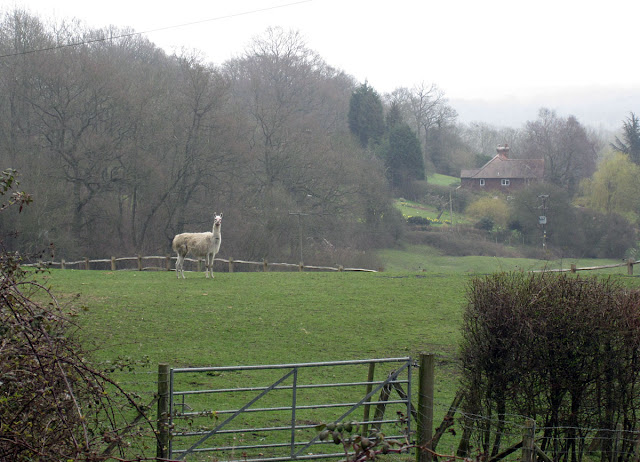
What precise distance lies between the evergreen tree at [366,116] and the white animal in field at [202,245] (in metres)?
62.8

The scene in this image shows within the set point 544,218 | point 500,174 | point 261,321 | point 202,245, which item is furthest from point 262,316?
point 500,174

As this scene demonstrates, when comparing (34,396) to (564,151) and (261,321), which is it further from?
(564,151)

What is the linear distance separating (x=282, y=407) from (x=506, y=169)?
87355mm

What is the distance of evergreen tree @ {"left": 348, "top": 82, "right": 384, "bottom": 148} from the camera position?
87.1 meters

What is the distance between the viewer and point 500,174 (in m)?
91.1

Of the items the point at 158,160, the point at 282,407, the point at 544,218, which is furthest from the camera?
the point at 544,218

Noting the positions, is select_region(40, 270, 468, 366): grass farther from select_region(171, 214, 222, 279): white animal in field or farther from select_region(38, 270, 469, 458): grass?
select_region(171, 214, 222, 279): white animal in field

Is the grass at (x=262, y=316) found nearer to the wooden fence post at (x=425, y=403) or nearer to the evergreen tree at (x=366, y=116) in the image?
the wooden fence post at (x=425, y=403)

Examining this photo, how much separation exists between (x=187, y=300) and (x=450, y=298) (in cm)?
825

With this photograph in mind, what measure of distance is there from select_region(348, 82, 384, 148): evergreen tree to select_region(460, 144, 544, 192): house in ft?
45.0

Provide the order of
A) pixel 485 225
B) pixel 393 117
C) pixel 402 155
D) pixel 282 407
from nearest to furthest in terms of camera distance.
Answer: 1. pixel 282 407
2. pixel 485 225
3. pixel 402 155
4. pixel 393 117

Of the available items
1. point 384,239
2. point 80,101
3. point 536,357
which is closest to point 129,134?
point 80,101

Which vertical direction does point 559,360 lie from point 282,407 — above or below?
above

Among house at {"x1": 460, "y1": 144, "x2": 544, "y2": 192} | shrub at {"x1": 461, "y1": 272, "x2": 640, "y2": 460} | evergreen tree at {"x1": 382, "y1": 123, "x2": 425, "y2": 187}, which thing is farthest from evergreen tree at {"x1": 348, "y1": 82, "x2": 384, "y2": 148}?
shrub at {"x1": 461, "y1": 272, "x2": 640, "y2": 460}
